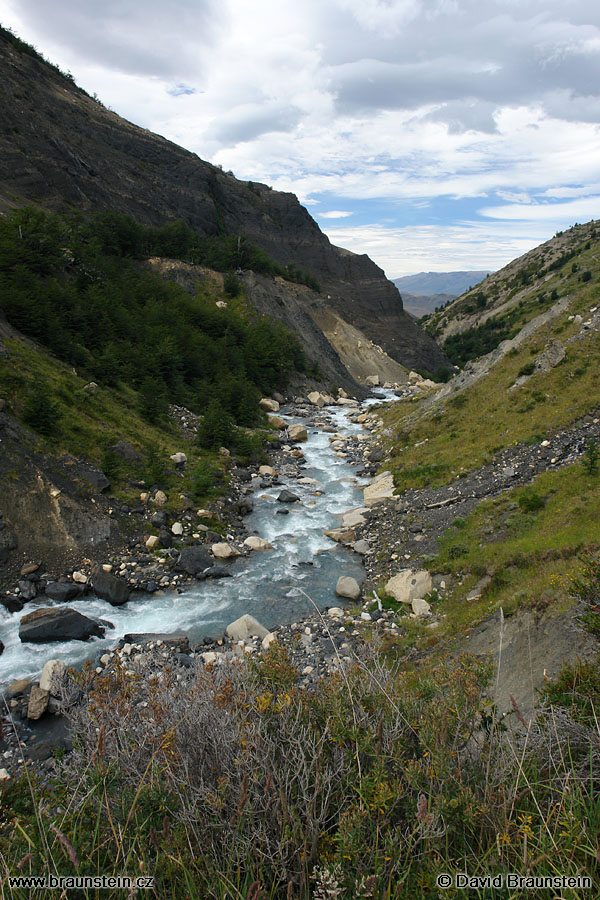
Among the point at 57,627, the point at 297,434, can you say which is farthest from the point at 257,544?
the point at 297,434

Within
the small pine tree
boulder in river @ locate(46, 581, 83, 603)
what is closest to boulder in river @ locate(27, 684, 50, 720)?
boulder in river @ locate(46, 581, 83, 603)

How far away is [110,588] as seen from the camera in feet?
42.0

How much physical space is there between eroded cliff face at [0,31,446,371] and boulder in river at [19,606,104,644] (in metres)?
33.4

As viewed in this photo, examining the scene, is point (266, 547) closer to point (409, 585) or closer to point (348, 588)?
point (348, 588)

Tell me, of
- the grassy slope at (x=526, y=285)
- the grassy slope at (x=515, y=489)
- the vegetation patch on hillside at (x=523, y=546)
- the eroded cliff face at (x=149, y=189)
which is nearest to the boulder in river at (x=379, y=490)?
the grassy slope at (x=515, y=489)

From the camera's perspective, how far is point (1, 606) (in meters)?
11.4

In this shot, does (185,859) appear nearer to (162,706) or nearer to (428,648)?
(162,706)

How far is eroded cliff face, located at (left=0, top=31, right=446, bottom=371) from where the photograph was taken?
4372 centimetres

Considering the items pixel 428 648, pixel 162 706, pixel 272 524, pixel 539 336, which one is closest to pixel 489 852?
pixel 162 706

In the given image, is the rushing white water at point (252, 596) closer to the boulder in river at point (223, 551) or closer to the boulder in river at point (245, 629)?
the boulder in river at point (223, 551)

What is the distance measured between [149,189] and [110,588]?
63493 millimetres

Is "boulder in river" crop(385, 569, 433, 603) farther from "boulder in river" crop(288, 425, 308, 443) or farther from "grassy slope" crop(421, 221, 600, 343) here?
"grassy slope" crop(421, 221, 600, 343)

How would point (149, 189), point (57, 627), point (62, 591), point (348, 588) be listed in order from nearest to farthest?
point (57, 627) → point (62, 591) → point (348, 588) → point (149, 189)

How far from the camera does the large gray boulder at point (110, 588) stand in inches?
501
